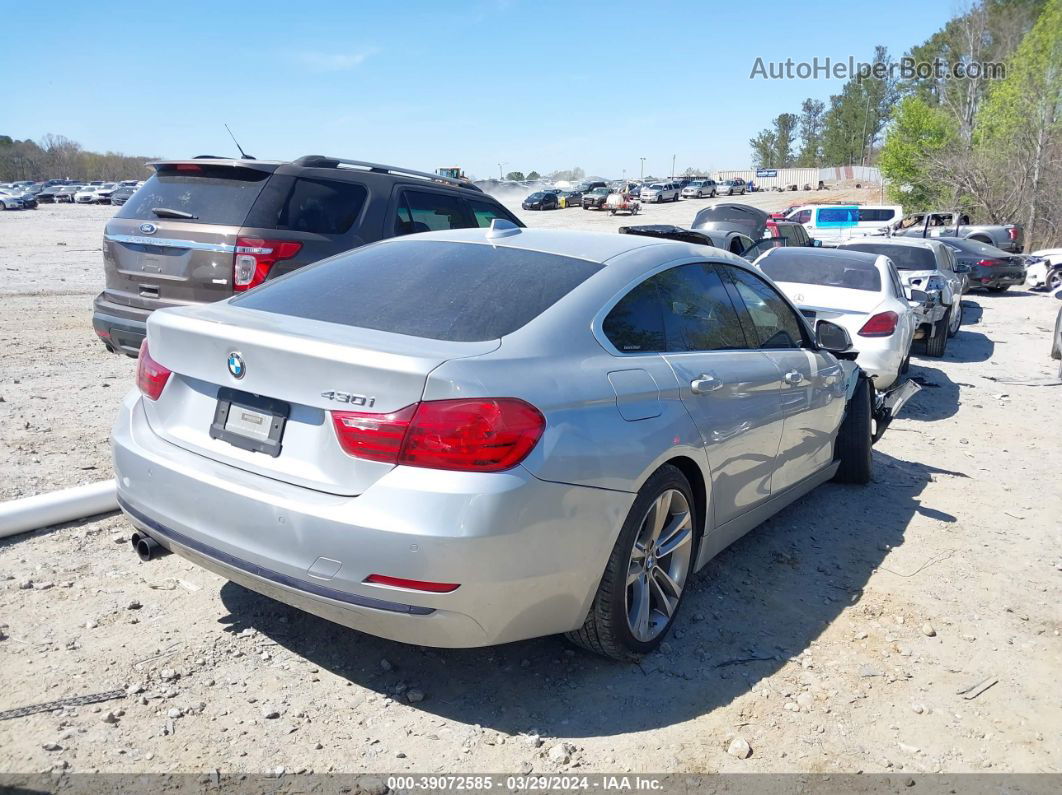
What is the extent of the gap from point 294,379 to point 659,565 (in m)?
1.68

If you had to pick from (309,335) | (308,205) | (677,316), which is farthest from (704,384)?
(308,205)

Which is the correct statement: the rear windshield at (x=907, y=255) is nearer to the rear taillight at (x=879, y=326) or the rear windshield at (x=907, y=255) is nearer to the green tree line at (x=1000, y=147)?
the rear taillight at (x=879, y=326)

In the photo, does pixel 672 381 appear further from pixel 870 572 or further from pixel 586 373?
pixel 870 572

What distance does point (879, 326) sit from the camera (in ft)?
27.6

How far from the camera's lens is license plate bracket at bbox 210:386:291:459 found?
2.82 metres

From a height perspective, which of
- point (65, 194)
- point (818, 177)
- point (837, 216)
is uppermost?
point (818, 177)

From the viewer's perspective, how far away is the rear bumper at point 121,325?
5.86m

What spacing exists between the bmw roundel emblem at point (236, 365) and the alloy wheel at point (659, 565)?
61.5 inches

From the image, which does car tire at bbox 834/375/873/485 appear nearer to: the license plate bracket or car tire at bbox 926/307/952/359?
the license plate bracket

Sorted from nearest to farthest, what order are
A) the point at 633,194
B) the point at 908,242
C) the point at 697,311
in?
the point at 697,311 → the point at 908,242 → the point at 633,194

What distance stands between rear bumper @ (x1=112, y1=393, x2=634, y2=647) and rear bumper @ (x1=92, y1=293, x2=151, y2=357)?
10.6 ft

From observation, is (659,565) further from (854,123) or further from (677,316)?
(854,123)

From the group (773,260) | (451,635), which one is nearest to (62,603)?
(451,635)

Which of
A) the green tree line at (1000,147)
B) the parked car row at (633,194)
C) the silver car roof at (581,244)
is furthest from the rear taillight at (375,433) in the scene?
the parked car row at (633,194)
